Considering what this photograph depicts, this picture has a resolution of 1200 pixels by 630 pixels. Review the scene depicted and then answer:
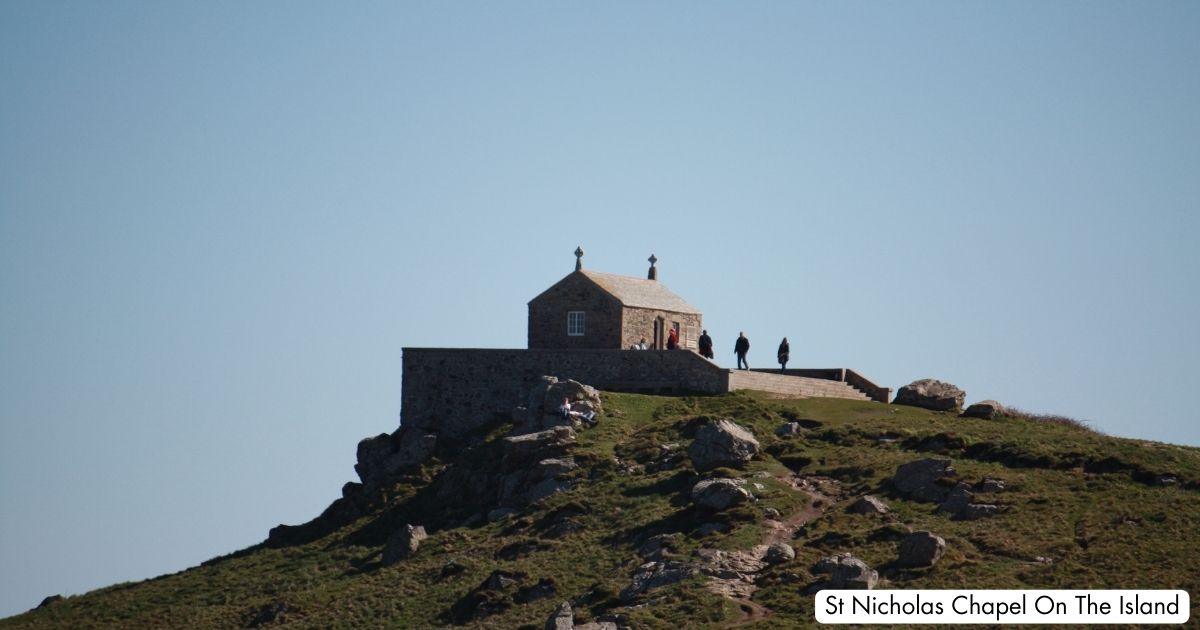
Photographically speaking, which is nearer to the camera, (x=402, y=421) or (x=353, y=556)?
(x=353, y=556)

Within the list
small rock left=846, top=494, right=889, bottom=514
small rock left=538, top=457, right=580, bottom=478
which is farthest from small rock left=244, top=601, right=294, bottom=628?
small rock left=846, top=494, right=889, bottom=514

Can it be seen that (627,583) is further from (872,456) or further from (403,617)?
(872,456)

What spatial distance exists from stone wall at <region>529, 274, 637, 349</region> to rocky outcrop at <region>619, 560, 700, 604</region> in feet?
72.6

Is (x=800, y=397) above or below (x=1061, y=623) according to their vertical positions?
above

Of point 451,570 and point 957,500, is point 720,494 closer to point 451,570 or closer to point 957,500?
point 957,500

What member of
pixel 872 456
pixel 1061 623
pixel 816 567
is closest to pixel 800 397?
pixel 872 456

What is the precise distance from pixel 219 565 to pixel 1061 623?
123 ft

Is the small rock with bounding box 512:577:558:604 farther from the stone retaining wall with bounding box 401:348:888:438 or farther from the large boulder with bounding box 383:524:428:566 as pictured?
the stone retaining wall with bounding box 401:348:888:438

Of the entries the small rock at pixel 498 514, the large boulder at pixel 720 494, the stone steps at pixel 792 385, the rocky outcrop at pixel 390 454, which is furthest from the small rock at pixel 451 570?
the stone steps at pixel 792 385

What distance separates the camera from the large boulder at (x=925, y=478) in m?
60.2

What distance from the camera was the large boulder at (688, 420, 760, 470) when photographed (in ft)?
214

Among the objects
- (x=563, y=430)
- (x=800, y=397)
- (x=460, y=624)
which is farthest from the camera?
(x=800, y=397)

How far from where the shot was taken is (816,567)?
54406 millimetres

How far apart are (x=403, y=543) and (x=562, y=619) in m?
14.3
